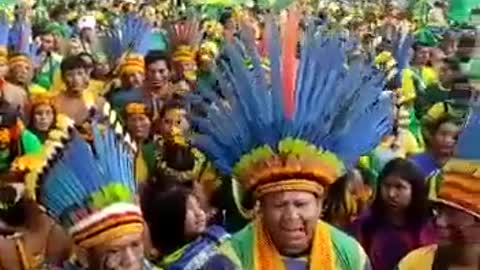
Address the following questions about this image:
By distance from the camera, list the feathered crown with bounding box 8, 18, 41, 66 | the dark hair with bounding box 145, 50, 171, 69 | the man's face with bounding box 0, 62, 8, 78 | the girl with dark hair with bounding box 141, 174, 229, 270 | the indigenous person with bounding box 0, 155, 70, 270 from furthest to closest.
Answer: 1. the feathered crown with bounding box 8, 18, 41, 66
2. the man's face with bounding box 0, 62, 8, 78
3. the dark hair with bounding box 145, 50, 171, 69
4. the indigenous person with bounding box 0, 155, 70, 270
5. the girl with dark hair with bounding box 141, 174, 229, 270

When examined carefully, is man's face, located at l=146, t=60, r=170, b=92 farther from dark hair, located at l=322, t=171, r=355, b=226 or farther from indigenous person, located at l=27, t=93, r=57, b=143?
dark hair, located at l=322, t=171, r=355, b=226

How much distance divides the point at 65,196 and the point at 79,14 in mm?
10738

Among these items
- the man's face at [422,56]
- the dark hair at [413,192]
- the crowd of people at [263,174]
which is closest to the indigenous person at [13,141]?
the crowd of people at [263,174]

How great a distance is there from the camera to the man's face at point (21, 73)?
36.5 ft

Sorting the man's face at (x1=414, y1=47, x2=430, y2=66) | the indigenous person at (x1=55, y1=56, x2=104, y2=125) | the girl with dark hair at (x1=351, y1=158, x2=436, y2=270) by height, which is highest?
the indigenous person at (x1=55, y1=56, x2=104, y2=125)

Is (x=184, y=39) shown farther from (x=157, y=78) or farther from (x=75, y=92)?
(x=75, y=92)

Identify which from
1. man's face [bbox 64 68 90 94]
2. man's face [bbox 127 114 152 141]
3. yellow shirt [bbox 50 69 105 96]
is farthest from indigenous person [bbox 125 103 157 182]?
yellow shirt [bbox 50 69 105 96]

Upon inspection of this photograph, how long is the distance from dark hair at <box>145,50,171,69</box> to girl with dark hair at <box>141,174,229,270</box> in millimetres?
3873

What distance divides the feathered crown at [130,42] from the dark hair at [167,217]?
4013 mm

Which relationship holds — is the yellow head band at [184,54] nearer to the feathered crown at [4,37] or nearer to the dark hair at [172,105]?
the feathered crown at [4,37]

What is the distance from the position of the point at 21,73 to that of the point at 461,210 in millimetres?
6315

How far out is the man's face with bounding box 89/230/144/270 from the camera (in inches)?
221

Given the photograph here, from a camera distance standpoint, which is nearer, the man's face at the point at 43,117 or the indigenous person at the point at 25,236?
the indigenous person at the point at 25,236

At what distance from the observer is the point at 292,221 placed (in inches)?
235
